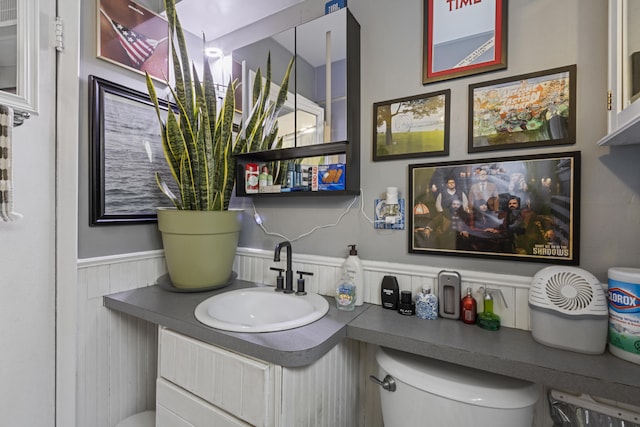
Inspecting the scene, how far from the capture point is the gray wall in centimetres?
86

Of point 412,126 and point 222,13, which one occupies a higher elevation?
point 222,13

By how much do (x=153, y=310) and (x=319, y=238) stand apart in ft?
2.35

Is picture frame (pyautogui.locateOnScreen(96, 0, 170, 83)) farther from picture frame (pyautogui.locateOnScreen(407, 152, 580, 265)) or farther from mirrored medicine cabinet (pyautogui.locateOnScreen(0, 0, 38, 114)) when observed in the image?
picture frame (pyautogui.locateOnScreen(407, 152, 580, 265))

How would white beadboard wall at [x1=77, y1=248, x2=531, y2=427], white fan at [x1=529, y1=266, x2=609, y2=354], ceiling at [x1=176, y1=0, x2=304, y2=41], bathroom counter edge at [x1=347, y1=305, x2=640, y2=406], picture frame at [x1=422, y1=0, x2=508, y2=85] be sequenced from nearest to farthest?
bathroom counter edge at [x1=347, y1=305, x2=640, y2=406] < white fan at [x1=529, y1=266, x2=609, y2=354] < picture frame at [x1=422, y1=0, x2=508, y2=85] < white beadboard wall at [x1=77, y1=248, x2=531, y2=427] < ceiling at [x1=176, y1=0, x2=304, y2=41]

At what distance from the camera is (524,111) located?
0.96m

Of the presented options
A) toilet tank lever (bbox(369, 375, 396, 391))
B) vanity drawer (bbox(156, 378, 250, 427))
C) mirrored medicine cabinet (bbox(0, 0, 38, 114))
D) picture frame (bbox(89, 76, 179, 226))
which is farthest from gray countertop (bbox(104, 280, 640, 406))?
mirrored medicine cabinet (bbox(0, 0, 38, 114))

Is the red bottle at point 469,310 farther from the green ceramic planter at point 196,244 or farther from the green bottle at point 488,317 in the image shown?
the green ceramic planter at point 196,244

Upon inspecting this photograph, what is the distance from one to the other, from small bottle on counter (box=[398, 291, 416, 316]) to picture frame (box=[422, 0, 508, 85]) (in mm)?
822

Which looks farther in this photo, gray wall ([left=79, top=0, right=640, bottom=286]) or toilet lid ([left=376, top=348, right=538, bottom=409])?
gray wall ([left=79, top=0, right=640, bottom=286])

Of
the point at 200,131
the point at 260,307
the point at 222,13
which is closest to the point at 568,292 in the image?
the point at 260,307

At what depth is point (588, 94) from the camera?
0.88m

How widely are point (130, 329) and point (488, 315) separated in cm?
150

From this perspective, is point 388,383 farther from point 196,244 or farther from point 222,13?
point 222,13

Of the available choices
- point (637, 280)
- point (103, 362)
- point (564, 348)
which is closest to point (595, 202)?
point (637, 280)
